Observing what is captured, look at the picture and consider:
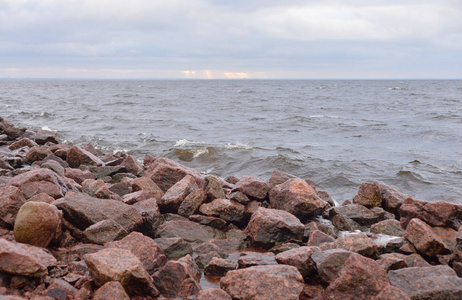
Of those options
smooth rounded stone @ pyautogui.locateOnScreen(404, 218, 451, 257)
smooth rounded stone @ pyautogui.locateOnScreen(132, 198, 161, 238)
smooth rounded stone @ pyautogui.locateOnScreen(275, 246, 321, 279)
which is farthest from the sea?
smooth rounded stone @ pyautogui.locateOnScreen(132, 198, 161, 238)

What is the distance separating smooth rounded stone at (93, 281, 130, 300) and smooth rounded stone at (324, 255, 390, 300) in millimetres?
2251

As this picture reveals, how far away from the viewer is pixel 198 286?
4668mm

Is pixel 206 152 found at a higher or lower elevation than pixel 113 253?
lower

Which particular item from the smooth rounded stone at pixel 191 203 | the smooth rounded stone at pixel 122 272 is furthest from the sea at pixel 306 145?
the smooth rounded stone at pixel 122 272

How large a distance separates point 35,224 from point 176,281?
1898 millimetres

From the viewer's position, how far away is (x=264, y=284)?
4.41 metres

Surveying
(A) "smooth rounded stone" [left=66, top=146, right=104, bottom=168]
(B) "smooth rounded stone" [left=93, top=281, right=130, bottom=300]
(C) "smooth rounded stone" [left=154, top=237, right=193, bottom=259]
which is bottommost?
(A) "smooth rounded stone" [left=66, top=146, right=104, bottom=168]

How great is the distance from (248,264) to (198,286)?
785 millimetres

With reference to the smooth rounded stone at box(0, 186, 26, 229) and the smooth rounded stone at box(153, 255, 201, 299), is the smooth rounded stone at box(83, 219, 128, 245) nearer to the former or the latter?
the smooth rounded stone at box(0, 186, 26, 229)

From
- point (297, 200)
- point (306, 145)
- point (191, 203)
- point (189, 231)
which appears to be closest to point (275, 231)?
point (297, 200)

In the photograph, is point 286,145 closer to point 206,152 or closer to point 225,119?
point 206,152

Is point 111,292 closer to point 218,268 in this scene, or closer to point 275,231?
point 218,268

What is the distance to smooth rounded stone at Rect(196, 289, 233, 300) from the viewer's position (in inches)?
163

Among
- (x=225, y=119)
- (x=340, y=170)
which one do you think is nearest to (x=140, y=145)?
(x=340, y=170)
